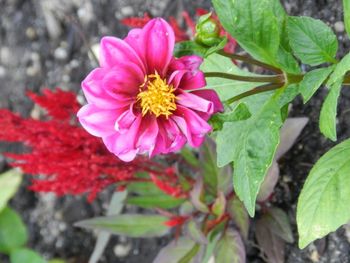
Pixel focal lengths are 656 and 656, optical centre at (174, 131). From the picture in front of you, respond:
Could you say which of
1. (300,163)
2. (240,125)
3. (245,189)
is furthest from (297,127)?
(245,189)

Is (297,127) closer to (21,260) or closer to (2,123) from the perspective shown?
(2,123)

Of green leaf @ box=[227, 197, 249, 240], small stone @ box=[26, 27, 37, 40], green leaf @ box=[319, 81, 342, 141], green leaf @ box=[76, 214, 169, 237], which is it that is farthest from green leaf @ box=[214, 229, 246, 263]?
small stone @ box=[26, 27, 37, 40]

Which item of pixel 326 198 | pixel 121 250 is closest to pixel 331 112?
pixel 326 198

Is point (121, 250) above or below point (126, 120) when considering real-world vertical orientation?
below

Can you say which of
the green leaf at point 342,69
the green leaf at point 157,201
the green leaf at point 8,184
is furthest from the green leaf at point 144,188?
the green leaf at point 342,69

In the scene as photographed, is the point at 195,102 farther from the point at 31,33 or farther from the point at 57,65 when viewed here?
the point at 31,33

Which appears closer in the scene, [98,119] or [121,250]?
[98,119]
